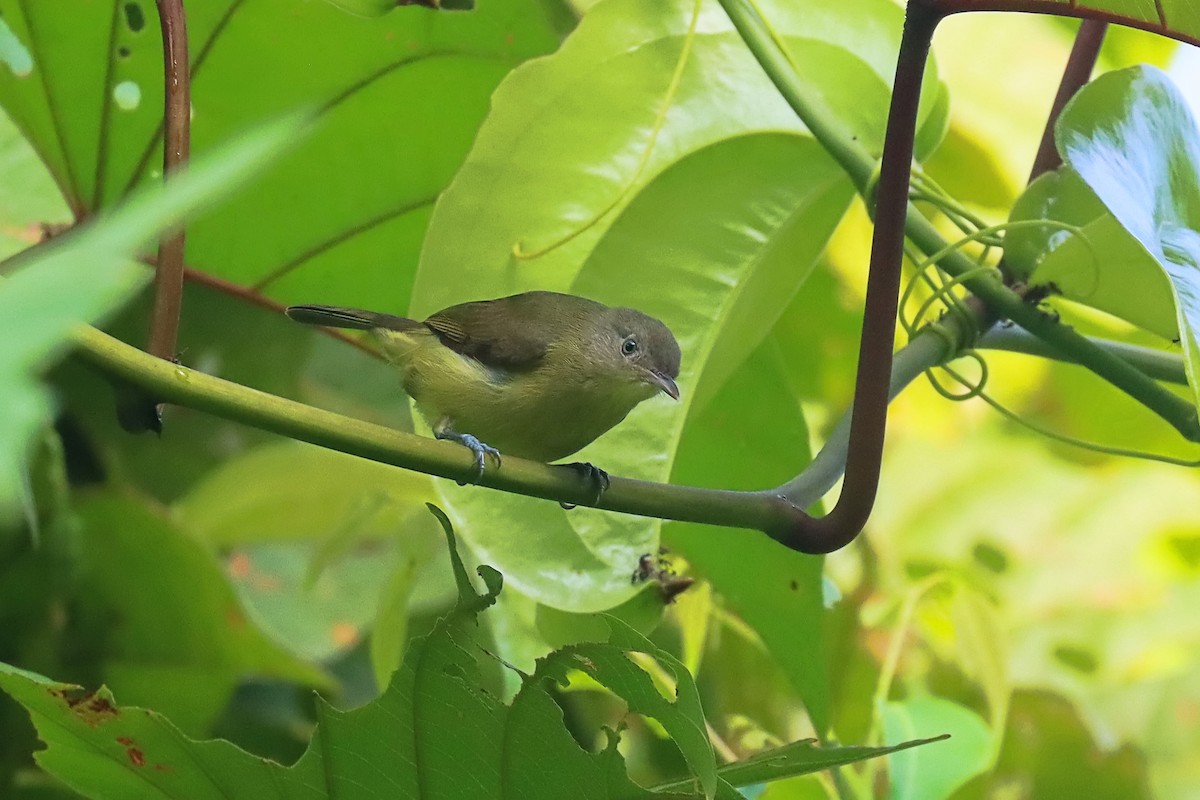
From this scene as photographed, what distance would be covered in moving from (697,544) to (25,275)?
984 mm

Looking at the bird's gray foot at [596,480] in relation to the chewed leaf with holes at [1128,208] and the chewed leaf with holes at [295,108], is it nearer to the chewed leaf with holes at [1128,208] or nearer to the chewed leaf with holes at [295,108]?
the chewed leaf with holes at [1128,208]

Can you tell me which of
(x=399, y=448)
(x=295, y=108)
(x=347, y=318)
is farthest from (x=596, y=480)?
(x=295, y=108)

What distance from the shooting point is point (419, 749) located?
839 mm

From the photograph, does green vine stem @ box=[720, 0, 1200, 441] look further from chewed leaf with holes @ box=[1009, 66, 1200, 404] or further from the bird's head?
the bird's head

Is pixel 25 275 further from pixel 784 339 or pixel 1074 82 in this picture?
pixel 784 339

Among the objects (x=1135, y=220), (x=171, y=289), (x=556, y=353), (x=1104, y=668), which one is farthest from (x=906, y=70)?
(x=1104, y=668)

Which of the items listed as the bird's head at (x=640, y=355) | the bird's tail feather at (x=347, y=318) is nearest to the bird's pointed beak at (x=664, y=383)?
the bird's head at (x=640, y=355)

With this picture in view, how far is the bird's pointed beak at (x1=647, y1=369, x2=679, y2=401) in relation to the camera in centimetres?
117

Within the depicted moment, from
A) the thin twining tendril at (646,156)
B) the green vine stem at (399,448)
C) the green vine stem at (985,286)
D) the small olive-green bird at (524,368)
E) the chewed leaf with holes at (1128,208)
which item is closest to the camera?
the green vine stem at (399,448)

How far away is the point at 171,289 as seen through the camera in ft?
2.62

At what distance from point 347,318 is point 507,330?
0.20 metres

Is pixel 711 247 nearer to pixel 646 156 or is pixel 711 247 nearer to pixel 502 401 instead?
pixel 646 156

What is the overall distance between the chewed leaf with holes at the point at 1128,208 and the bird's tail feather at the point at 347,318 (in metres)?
0.61

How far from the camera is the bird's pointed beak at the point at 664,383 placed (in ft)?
3.83
